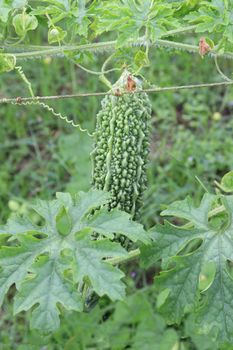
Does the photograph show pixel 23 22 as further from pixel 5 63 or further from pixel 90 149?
pixel 90 149

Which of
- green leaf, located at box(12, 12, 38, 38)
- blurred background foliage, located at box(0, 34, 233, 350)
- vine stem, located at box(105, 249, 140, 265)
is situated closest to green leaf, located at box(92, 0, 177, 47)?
green leaf, located at box(12, 12, 38, 38)

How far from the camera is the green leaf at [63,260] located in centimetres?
182

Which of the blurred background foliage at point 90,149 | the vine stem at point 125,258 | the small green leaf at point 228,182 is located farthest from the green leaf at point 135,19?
the blurred background foliage at point 90,149

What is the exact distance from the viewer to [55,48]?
2.27 metres

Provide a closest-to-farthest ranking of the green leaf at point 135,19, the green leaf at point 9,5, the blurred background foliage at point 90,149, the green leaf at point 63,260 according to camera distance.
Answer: the green leaf at point 63,260 → the green leaf at point 135,19 → the green leaf at point 9,5 → the blurred background foliage at point 90,149

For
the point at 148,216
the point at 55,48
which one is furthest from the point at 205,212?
the point at 148,216

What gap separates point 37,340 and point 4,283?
736 mm

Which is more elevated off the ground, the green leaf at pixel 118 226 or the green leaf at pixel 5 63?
the green leaf at pixel 5 63

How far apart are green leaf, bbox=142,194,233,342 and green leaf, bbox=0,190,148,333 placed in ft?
0.36

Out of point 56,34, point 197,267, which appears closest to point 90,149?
point 56,34

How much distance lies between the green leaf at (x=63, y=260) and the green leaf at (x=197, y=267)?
11 cm

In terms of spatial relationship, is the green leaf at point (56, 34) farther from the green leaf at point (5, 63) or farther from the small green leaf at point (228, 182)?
the small green leaf at point (228, 182)

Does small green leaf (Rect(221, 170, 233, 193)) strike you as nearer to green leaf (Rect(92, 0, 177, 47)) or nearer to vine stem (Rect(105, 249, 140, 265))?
vine stem (Rect(105, 249, 140, 265))

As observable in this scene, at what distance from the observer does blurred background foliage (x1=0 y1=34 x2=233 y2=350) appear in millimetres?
3109
